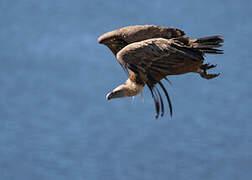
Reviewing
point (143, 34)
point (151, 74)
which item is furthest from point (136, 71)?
point (143, 34)

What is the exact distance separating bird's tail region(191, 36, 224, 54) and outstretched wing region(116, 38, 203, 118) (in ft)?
0.23

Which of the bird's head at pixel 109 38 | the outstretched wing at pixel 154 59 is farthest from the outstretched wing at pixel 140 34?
the outstretched wing at pixel 154 59

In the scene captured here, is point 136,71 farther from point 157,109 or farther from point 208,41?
point 208,41

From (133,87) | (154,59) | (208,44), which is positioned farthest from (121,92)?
(208,44)

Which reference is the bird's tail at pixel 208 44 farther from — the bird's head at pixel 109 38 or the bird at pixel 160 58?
the bird's head at pixel 109 38

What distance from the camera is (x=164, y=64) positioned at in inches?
257

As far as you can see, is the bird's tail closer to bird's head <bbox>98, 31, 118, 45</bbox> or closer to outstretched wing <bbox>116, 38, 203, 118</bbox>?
outstretched wing <bbox>116, 38, 203, 118</bbox>

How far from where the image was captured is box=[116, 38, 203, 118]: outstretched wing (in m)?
6.52

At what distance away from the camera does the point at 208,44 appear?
6629mm

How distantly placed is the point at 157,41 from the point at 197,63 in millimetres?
508

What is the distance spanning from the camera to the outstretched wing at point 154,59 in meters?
6.52

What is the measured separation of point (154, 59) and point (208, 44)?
0.63 m

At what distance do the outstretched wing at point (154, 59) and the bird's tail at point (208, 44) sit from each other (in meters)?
0.07

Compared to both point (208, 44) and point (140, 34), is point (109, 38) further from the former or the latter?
point (208, 44)
